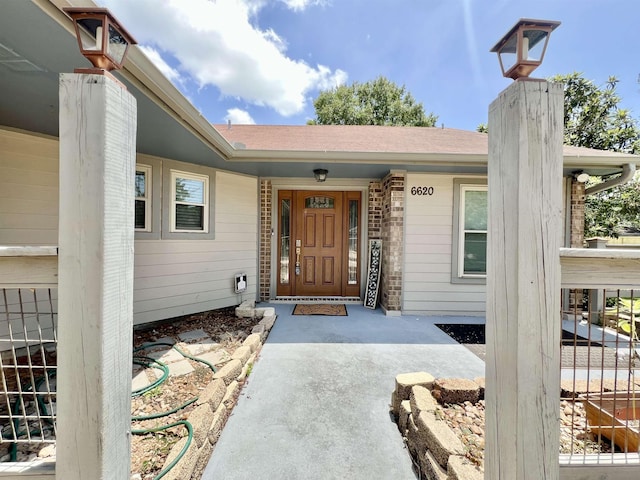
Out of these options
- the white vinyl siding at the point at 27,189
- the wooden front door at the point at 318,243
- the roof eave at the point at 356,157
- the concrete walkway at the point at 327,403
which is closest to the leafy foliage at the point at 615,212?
the roof eave at the point at 356,157

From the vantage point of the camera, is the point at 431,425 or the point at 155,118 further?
the point at 155,118

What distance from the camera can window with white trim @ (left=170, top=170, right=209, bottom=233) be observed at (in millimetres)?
4320

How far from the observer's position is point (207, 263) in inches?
185

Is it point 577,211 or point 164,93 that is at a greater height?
point 164,93

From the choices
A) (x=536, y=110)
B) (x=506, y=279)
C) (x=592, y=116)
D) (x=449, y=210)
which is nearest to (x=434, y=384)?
(x=506, y=279)

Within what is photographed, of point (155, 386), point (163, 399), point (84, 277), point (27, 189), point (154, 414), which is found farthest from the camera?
point (27, 189)

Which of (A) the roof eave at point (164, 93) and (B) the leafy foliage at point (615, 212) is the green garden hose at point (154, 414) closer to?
(A) the roof eave at point (164, 93)

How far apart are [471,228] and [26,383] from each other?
19.3ft

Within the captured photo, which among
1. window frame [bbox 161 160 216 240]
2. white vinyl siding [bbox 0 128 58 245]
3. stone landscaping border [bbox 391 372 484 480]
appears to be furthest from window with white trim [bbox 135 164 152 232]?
stone landscaping border [bbox 391 372 484 480]

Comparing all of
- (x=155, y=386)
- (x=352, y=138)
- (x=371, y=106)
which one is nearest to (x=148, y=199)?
(x=155, y=386)

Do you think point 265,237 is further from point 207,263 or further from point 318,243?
point 207,263

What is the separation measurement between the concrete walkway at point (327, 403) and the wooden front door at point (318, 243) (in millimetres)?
1537

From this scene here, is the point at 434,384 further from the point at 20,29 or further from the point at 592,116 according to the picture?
the point at 592,116

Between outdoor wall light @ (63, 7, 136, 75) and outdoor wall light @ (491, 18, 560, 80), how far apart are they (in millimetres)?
1419
